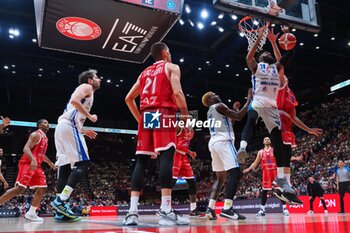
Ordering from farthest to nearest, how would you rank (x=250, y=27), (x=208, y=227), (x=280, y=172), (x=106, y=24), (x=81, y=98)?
(x=250, y=27), (x=106, y=24), (x=81, y=98), (x=280, y=172), (x=208, y=227)

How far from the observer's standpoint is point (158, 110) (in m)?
3.88

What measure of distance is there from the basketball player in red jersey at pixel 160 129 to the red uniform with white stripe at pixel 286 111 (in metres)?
1.43

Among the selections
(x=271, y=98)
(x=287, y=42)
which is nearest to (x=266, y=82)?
(x=271, y=98)

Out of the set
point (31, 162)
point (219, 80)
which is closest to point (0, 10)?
point (31, 162)

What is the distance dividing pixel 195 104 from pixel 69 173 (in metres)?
23.7

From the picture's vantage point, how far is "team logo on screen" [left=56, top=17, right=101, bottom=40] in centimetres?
506

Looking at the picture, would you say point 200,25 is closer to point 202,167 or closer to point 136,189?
point 136,189

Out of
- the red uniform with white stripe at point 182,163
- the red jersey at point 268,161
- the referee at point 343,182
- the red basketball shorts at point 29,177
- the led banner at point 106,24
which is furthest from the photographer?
the referee at point 343,182

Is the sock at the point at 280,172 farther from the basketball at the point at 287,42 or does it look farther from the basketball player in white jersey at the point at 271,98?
the basketball at the point at 287,42

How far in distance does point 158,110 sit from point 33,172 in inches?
148

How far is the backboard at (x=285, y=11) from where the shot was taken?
626 cm

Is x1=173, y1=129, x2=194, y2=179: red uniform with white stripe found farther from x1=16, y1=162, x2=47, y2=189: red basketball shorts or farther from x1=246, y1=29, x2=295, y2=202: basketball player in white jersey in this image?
x1=246, y1=29, x2=295, y2=202: basketball player in white jersey

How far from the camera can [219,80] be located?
77.5 ft

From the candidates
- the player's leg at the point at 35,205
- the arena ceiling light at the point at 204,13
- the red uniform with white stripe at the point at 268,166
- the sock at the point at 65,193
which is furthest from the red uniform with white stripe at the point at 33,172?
the arena ceiling light at the point at 204,13
